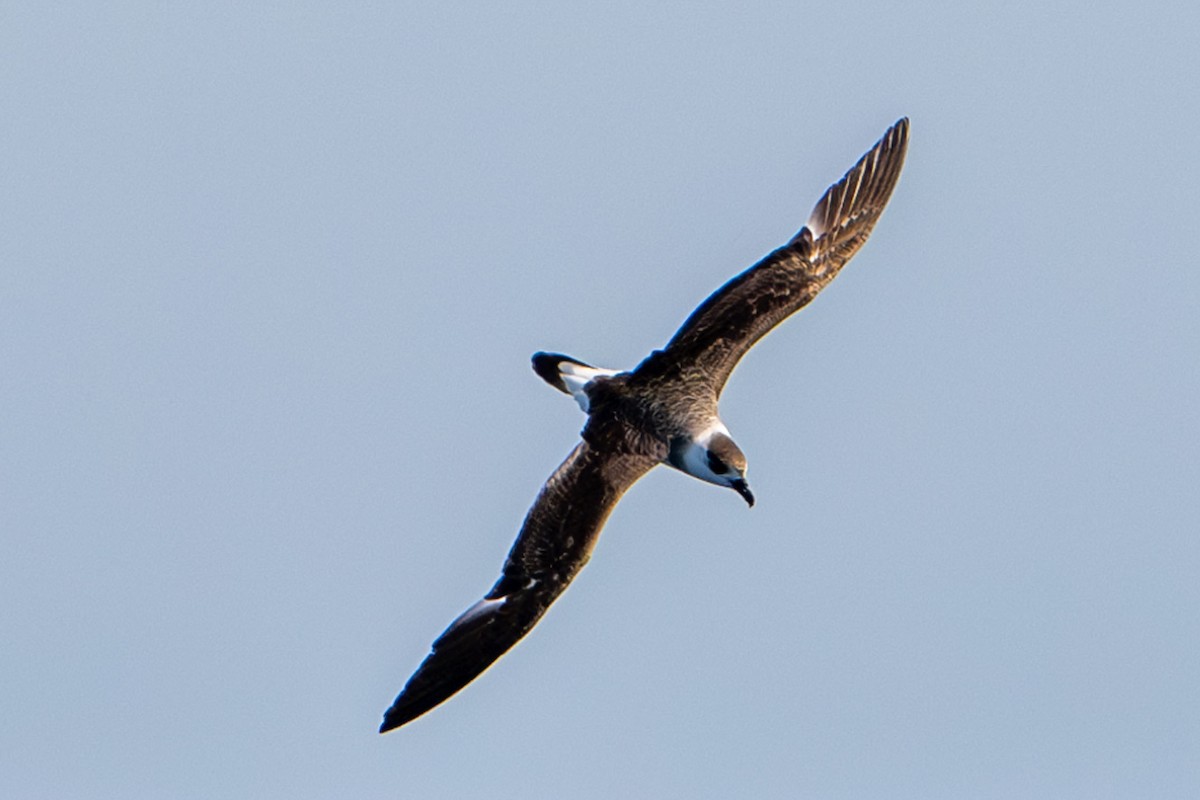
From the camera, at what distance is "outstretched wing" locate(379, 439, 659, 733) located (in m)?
23.9

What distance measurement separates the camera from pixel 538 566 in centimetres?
2389

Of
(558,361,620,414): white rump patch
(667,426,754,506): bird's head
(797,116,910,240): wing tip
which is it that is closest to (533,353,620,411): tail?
(558,361,620,414): white rump patch

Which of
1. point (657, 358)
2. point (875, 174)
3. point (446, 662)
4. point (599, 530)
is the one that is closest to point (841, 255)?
point (875, 174)

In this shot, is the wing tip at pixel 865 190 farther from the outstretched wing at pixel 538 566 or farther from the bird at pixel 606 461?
the outstretched wing at pixel 538 566

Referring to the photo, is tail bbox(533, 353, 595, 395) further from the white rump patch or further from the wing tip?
the wing tip

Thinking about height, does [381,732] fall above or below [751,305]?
below

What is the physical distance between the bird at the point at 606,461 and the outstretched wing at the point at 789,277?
2cm

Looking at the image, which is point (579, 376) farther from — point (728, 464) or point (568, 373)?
point (728, 464)

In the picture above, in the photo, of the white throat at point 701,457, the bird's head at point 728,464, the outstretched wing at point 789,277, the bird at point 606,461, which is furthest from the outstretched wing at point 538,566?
the outstretched wing at point 789,277

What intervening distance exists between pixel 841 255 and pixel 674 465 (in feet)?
12.9

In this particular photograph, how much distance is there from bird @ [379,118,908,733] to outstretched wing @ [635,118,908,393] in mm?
17

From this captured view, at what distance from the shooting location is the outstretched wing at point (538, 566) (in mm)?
23859

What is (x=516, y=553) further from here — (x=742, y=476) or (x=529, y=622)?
(x=742, y=476)

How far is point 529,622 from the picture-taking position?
78.4 ft
